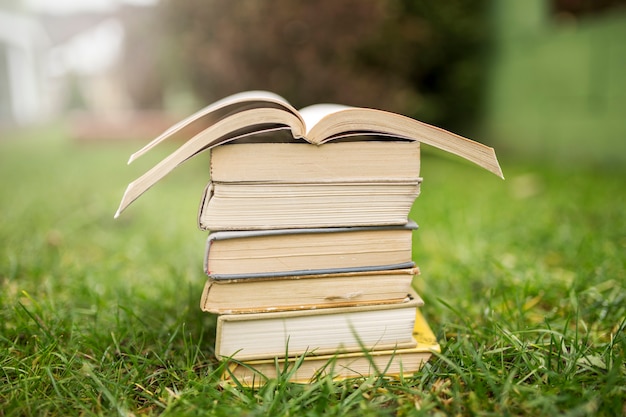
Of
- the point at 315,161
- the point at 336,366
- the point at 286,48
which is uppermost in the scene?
the point at 286,48

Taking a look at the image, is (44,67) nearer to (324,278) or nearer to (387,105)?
(387,105)

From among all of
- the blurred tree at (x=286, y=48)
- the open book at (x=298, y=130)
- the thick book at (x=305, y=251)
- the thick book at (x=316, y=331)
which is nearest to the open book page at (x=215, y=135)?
the open book at (x=298, y=130)

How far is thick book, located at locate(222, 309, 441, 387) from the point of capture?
1.16 meters

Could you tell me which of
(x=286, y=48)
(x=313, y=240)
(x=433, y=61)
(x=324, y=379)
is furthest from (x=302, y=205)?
(x=433, y=61)

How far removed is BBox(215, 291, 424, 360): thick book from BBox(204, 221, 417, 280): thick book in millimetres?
97

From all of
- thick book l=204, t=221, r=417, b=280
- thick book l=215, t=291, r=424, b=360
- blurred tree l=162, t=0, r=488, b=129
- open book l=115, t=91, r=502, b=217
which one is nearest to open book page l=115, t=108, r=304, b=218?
open book l=115, t=91, r=502, b=217

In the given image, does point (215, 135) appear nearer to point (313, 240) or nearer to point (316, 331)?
point (313, 240)

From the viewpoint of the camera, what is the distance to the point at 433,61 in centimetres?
640

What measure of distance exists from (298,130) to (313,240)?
0.26 m

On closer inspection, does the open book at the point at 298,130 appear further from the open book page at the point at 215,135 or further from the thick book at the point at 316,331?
the thick book at the point at 316,331

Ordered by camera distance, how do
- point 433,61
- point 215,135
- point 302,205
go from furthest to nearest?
1. point 433,61
2. point 302,205
3. point 215,135

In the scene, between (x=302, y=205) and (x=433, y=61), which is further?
(x=433, y=61)

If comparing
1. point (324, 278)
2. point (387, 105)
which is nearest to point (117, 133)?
point (387, 105)

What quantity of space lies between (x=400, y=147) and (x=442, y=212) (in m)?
1.87
